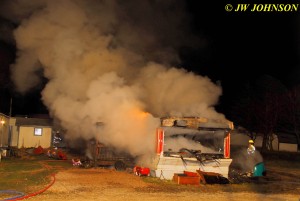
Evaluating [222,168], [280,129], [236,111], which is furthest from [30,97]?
[222,168]

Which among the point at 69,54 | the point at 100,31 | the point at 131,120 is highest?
the point at 100,31

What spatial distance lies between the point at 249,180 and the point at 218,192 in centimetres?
369

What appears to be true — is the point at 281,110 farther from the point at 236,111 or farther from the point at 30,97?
the point at 30,97

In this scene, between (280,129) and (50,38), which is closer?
(50,38)

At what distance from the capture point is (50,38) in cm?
2020

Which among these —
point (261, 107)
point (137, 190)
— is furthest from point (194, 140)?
point (261, 107)

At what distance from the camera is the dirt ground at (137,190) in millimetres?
12008

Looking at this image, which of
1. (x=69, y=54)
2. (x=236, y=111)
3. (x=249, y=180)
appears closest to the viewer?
(x=249, y=180)

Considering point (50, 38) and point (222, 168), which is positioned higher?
point (50, 38)

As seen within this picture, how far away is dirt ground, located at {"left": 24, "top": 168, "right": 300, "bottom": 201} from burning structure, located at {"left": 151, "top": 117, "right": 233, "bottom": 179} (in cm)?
109

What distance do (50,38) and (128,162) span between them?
7.98 metres

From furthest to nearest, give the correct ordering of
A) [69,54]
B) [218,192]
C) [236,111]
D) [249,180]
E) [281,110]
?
[236,111], [281,110], [69,54], [249,180], [218,192]

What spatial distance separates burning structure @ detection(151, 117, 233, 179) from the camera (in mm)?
16359

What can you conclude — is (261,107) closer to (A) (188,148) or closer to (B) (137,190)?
(A) (188,148)
